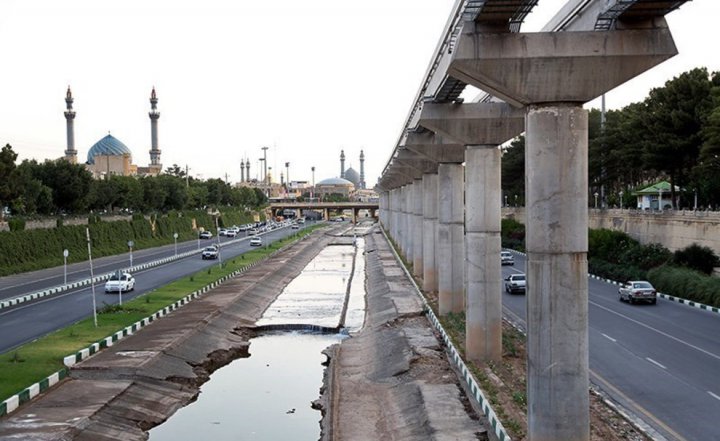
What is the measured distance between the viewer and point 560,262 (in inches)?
682

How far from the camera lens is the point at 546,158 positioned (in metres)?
17.2

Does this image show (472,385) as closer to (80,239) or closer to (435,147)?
(435,147)

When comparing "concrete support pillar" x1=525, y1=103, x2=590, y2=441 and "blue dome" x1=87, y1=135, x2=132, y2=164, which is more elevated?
"blue dome" x1=87, y1=135, x2=132, y2=164

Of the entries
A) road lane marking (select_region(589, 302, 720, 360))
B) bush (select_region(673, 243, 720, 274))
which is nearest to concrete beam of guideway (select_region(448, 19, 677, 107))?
road lane marking (select_region(589, 302, 720, 360))

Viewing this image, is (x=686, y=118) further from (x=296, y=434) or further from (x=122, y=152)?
(x=122, y=152)

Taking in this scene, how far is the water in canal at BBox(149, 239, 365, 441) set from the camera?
26359mm

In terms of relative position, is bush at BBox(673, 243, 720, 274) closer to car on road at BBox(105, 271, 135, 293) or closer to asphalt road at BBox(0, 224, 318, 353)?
asphalt road at BBox(0, 224, 318, 353)

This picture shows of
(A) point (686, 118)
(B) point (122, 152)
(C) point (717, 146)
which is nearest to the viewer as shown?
(C) point (717, 146)

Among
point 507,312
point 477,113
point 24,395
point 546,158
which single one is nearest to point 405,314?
point 507,312

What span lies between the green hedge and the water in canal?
84.0 ft

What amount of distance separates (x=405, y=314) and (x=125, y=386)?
1874cm

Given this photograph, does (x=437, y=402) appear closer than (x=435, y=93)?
Yes

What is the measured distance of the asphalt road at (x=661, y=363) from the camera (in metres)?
20.4

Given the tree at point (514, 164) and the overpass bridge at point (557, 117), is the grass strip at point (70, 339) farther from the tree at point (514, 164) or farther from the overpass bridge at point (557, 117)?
the tree at point (514, 164)
